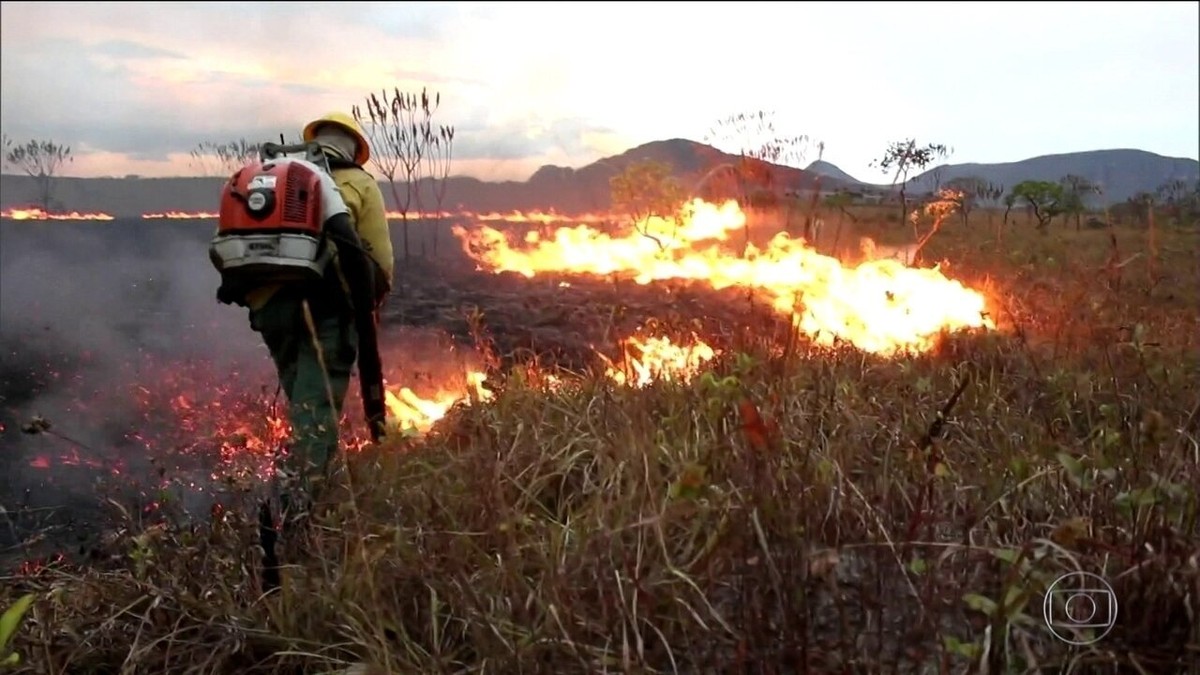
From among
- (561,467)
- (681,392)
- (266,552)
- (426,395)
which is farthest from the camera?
(426,395)

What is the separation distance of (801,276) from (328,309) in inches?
225

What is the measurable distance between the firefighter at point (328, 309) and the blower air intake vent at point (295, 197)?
0.99 feet

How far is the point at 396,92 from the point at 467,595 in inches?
747

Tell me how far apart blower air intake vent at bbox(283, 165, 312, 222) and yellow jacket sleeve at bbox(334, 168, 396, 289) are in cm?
42

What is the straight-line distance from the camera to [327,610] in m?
2.73

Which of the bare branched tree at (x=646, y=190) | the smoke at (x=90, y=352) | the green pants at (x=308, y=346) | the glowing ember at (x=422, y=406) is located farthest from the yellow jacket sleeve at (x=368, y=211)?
the bare branched tree at (x=646, y=190)

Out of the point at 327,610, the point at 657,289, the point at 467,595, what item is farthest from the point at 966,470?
the point at 657,289

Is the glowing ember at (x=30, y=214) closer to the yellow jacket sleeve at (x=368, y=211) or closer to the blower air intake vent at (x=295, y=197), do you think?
the yellow jacket sleeve at (x=368, y=211)

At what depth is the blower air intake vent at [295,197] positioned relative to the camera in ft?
13.0

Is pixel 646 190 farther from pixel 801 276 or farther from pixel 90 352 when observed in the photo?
pixel 90 352

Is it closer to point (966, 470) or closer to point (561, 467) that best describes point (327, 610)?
point (561, 467)

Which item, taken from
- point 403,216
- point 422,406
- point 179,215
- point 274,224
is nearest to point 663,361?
point 422,406

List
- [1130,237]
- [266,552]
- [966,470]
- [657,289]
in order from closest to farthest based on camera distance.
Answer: [266,552] → [966,470] → [657,289] → [1130,237]

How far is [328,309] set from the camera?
4.38 meters
